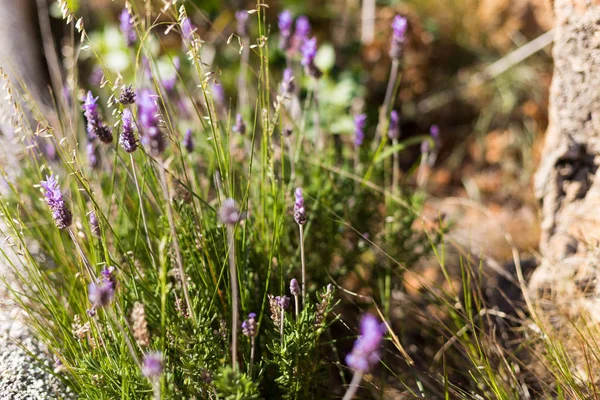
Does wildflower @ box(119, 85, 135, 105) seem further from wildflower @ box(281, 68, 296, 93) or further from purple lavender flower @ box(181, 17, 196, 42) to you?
wildflower @ box(281, 68, 296, 93)

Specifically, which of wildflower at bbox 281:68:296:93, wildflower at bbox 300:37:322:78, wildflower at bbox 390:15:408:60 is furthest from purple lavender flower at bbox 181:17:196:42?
wildflower at bbox 390:15:408:60

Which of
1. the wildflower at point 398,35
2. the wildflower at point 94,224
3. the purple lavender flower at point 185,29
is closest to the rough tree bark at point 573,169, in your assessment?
the wildflower at point 398,35

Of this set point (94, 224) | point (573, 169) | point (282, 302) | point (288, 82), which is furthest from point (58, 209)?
point (573, 169)

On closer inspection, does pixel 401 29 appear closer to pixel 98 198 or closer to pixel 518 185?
pixel 98 198

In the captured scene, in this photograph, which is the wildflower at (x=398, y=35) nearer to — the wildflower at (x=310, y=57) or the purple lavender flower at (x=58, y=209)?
the wildflower at (x=310, y=57)

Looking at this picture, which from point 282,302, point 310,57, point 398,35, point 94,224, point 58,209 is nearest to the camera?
point 58,209

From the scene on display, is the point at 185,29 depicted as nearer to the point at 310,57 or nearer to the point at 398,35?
the point at 310,57

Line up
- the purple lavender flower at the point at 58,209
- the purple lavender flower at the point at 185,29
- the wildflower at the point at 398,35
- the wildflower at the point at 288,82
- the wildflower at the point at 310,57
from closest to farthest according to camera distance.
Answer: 1. the purple lavender flower at the point at 58,209
2. the purple lavender flower at the point at 185,29
3. the wildflower at the point at 288,82
4. the wildflower at the point at 310,57
5. the wildflower at the point at 398,35

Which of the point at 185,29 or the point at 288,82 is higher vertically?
the point at 185,29

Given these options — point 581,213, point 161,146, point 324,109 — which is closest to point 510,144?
point 324,109
